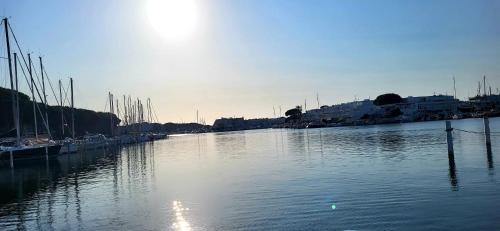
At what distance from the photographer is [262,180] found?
3612 centimetres

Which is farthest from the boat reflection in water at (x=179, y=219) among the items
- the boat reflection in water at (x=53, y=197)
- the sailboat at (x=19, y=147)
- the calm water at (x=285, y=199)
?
the sailboat at (x=19, y=147)

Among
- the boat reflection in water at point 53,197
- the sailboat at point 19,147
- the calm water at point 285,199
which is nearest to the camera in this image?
the calm water at point 285,199

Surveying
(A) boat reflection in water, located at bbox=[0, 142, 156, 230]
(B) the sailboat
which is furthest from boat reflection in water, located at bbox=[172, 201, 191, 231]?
(B) the sailboat

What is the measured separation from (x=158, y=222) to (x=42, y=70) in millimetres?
82362

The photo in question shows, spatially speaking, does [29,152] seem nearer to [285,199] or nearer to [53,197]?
[53,197]

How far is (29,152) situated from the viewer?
7888 cm

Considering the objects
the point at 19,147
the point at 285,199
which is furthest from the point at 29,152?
the point at 285,199

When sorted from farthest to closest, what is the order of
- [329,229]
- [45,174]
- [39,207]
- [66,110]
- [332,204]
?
[66,110]
[45,174]
[39,207]
[332,204]
[329,229]

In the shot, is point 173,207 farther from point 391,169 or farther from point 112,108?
point 112,108

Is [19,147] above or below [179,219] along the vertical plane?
above

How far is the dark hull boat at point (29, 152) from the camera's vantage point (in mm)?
75188

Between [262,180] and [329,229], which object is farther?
[262,180]

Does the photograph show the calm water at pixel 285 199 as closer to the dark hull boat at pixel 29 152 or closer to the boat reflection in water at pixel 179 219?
the boat reflection in water at pixel 179 219

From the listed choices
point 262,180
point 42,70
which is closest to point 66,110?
point 42,70
